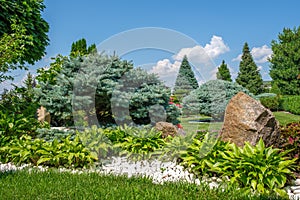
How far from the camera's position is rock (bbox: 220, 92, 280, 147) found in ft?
16.3

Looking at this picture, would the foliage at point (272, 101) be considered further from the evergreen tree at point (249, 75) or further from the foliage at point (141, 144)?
the foliage at point (141, 144)

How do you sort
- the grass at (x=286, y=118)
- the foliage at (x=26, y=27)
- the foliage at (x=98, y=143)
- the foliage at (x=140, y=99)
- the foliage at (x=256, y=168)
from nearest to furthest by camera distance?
the foliage at (x=256, y=168), the foliage at (x=98, y=143), the foliage at (x=140, y=99), the foliage at (x=26, y=27), the grass at (x=286, y=118)

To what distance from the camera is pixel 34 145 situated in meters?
6.05

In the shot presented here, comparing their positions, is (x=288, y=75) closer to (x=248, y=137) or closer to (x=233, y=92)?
(x=233, y=92)

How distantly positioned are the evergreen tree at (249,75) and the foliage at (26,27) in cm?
2580

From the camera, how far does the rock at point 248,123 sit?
4982 mm

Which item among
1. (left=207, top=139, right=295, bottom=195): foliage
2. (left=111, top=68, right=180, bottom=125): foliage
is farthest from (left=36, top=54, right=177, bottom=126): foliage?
(left=207, top=139, right=295, bottom=195): foliage

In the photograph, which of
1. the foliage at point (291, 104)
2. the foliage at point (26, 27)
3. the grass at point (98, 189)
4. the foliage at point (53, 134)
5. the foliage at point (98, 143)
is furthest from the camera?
the foliage at point (291, 104)

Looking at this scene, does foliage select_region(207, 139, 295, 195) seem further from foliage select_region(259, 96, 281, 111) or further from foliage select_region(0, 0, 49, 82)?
foliage select_region(259, 96, 281, 111)

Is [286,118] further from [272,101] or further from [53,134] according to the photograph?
[53,134]

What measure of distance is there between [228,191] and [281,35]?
2962 centimetres

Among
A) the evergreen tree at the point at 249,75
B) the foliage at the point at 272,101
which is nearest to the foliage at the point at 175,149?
the foliage at the point at 272,101

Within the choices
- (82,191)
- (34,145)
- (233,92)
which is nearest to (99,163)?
(34,145)

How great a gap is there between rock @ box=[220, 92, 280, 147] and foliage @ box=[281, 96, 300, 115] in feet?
60.2
